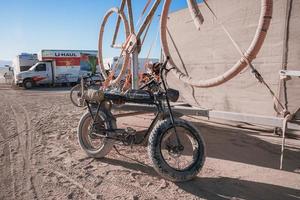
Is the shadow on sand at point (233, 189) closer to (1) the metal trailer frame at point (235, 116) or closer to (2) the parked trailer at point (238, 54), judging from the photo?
(1) the metal trailer frame at point (235, 116)

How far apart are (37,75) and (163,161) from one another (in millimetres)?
18559

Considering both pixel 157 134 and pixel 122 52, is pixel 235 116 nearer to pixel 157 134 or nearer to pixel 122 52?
pixel 157 134

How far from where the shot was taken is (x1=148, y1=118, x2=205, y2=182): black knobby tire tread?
312cm

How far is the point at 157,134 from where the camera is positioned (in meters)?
3.23

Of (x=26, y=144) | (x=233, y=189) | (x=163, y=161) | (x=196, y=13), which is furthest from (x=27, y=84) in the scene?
(x=233, y=189)

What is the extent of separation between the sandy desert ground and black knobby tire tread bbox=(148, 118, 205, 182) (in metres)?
0.10

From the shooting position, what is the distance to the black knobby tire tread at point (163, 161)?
3.12 metres

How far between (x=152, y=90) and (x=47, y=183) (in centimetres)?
194

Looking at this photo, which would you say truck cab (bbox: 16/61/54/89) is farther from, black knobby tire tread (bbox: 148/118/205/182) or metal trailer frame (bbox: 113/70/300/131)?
black knobby tire tread (bbox: 148/118/205/182)

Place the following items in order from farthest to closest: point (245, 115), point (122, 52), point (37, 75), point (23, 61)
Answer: point (23, 61) → point (37, 75) → point (122, 52) → point (245, 115)

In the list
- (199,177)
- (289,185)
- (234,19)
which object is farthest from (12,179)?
(234,19)

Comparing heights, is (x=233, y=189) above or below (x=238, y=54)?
below

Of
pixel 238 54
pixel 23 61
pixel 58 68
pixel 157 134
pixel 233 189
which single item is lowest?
pixel 233 189

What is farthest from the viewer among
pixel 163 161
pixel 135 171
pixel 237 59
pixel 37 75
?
pixel 37 75
